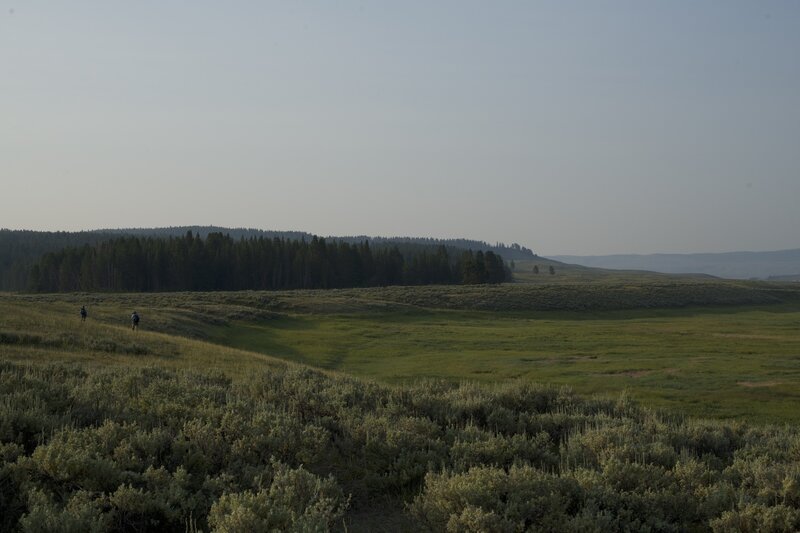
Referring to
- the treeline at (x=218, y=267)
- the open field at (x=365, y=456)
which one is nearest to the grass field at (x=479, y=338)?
the open field at (x=365, y=456)

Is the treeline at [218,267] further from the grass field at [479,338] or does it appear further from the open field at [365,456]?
the open field at [365,456]

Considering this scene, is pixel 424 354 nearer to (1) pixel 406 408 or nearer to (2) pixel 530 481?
(1) pixel 406 408

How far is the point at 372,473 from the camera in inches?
322

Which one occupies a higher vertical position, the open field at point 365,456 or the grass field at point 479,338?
the open field at point 365,456

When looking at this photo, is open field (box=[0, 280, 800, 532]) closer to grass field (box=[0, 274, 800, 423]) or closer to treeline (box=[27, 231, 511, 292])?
grass field (box=[0, 274, 800, 423])

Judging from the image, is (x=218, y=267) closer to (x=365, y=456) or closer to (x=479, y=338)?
(x=479, y=338)

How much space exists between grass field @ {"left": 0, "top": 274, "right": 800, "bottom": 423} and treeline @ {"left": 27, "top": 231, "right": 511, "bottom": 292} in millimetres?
29683

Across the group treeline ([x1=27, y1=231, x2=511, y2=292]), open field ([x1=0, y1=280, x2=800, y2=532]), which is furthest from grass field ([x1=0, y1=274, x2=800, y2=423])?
treeline ([x1=27, y1=231, x2=511, y2=292])

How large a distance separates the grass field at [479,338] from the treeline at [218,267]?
29683mm

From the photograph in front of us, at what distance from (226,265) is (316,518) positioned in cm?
11142

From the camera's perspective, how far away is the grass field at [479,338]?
24078 mm

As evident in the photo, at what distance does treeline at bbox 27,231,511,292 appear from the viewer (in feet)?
351

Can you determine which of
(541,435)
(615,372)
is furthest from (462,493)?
(615,372)

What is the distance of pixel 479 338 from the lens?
45.8m
